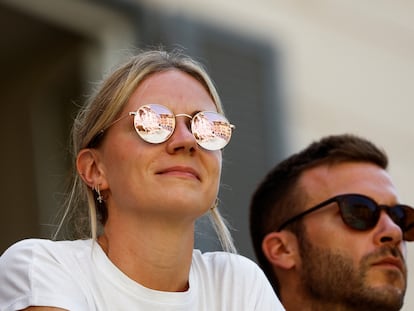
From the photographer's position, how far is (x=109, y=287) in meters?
3.11

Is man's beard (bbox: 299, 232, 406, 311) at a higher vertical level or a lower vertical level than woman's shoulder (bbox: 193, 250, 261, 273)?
lower

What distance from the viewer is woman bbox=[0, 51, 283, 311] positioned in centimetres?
307

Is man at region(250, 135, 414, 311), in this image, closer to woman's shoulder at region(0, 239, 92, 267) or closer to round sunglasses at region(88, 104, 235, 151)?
round sunglasses at region(88, 104, 235, 151)

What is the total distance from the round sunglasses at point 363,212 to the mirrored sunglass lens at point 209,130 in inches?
36.9

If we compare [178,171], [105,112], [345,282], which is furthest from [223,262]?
[345,282]

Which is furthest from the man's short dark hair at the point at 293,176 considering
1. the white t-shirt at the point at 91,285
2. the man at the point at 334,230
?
the white t-shirt at the point at 91,285

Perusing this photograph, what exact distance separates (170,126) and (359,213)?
3.54 feet

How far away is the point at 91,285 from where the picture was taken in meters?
3.10

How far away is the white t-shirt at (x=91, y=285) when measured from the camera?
3.00m

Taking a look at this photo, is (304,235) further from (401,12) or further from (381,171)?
(401,12)

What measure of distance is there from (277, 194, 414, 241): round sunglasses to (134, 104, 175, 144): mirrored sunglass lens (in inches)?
42.0

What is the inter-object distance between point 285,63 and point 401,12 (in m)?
1.31

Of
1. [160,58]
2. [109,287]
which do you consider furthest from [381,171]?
[109,287]

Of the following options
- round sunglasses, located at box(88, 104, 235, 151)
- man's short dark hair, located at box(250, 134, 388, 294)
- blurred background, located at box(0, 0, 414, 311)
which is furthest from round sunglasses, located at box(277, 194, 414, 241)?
blurred background, located at box(0, 0, 414, 311)
